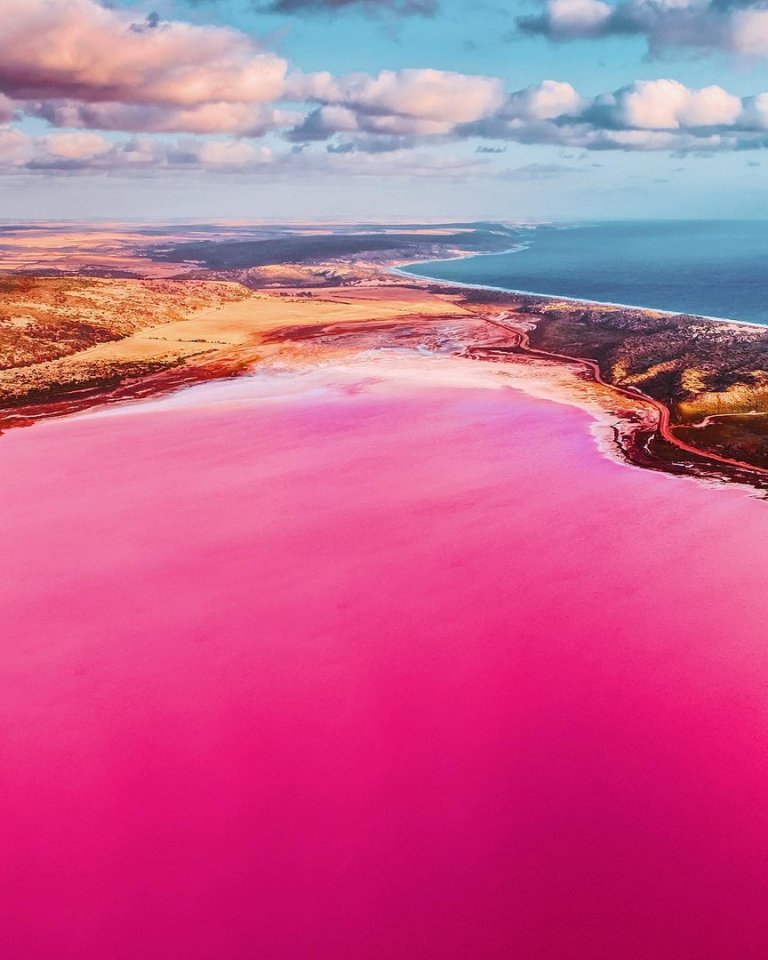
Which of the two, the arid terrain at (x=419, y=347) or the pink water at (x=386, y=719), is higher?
the arid terrain at (x=419, y=347)

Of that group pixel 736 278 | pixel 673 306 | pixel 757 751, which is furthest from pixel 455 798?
pixel 736 278

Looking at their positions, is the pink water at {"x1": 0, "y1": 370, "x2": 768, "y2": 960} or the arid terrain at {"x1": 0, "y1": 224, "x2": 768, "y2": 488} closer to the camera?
the pink water at {"x1": 0, "y1": 370, "x2": 768, "y2": 960}

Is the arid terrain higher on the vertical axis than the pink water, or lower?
higher

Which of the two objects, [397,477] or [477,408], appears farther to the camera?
[477,408]

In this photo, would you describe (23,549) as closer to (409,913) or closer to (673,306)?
(409,913)

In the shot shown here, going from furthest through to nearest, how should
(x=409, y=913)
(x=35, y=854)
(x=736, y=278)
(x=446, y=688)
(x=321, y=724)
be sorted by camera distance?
(x=736, y=278) < (x=446, y=688) < (x=321, y=724) < (x=35, y=854) < (x=409, y=913)
